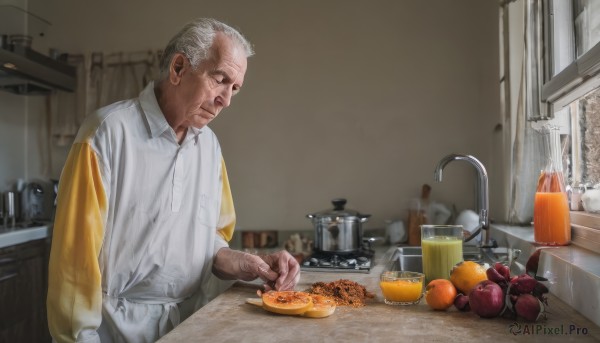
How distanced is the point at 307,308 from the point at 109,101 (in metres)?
2.51

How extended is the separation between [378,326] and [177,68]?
942mm

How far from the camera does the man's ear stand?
4.82ft

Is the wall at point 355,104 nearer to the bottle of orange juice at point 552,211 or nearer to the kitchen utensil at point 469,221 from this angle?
the kitchen utensil at point 469,221

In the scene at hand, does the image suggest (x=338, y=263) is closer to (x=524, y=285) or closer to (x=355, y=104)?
(x=524, y=285)

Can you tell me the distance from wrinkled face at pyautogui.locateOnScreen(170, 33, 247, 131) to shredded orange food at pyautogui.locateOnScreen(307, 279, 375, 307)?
62cm

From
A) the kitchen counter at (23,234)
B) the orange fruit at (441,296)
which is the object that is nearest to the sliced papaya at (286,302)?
the orange fruit at (441,296)

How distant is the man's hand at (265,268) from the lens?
1.47m

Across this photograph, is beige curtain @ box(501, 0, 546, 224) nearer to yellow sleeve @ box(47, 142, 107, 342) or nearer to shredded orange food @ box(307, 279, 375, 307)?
shredded orange food @ box(307, 279, 375, 307)

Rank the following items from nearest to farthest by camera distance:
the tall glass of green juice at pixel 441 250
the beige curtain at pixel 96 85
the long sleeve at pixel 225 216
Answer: the tall glass of green juice at pixel 441 250, the long sleeve at pixel 225 216, the beige curtain at pixel 96 85

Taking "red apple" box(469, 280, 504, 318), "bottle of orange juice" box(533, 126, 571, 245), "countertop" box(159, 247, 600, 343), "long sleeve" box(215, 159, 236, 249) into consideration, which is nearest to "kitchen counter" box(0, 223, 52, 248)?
"long sleeve" box(215, 159, 236, 249)

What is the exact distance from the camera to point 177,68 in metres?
1.48

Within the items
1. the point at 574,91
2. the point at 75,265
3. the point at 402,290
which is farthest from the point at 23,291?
the point at 574,91

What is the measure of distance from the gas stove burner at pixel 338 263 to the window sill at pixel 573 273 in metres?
0.56

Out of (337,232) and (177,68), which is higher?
(177,68)
